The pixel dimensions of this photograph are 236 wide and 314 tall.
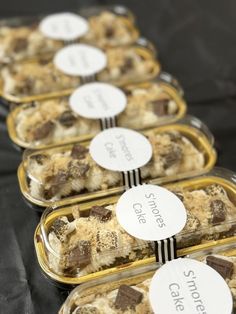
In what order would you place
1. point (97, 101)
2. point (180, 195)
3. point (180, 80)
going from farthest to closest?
point (180, 80)
point (97, 101)
point (180, 195)

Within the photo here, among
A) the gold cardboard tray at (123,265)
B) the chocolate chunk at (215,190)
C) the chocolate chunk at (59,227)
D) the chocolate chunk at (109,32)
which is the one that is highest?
the chocolate chunk at (109,32)

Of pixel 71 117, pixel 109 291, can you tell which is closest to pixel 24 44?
pixel 71 117

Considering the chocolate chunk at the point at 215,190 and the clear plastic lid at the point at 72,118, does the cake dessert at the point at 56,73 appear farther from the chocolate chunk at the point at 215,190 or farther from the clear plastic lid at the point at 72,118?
the chocolate chunk at the point at 215,190

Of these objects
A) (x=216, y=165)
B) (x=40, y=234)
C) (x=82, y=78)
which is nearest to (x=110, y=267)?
(x=40, y=234)

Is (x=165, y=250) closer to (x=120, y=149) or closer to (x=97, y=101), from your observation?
(x=120, y=149)

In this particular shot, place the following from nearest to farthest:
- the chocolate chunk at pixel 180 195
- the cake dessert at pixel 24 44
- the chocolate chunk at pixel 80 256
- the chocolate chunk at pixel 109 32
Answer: the chocolate chunk at pixel 80 256 → the chocolate chunk at pixel 180 195 → the cake dessert at pixel 24 44 → the chocolate chunk at pixel 109 32

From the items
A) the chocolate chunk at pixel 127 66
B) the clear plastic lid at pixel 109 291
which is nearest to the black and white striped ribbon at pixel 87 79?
the chocolate chunk at pixel 127 66

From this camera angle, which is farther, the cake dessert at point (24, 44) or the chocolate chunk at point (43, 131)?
the cake dessert at point (24, 44)
